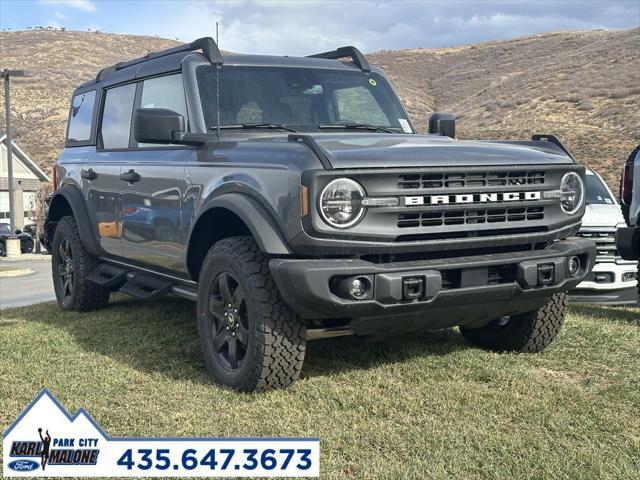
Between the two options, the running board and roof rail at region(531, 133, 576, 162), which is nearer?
the running board

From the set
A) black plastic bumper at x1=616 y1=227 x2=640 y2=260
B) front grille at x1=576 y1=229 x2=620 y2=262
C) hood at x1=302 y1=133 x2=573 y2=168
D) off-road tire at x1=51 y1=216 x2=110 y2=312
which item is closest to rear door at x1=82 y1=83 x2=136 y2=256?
off-road tire at x1=51 y1=216 x2=110 y2=312

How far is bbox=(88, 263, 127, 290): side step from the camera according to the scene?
6508 mm

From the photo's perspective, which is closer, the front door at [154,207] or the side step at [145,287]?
the front door at [154,207]

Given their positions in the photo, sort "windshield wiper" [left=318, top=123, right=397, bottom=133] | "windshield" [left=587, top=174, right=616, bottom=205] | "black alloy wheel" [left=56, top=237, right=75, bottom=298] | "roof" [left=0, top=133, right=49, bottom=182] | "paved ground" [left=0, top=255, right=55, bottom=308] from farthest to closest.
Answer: "roof" [left=0, top=133, right=49, bottom=182], "paved ground" [left=0, top=255, right=55, bottom=308], "windshield" [left=587, top=174, right=616, bottom=205], "black alloy wheel" [left=56, top=237, right=75, bottom=298], "windshield wiper" [left=318, top=123, right=397, bottom=133]

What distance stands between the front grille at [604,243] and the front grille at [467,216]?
3.75 metres

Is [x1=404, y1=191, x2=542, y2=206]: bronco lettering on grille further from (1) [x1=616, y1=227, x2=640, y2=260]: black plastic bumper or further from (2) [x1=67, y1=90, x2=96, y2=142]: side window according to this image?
(2) [x1=67, y1=90, x2=96, y2=142]: side window

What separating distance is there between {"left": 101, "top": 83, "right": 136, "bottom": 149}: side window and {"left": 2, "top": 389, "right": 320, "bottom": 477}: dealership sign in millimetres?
3191

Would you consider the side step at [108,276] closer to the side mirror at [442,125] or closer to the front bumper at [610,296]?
the side mirror at [442,125]

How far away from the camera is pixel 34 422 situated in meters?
3.64

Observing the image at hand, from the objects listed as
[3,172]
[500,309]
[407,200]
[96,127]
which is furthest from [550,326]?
[3,172]

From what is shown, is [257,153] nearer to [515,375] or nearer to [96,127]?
[515,375]

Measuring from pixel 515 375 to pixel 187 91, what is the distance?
9.49ft

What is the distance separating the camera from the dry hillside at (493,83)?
3981 centimetres

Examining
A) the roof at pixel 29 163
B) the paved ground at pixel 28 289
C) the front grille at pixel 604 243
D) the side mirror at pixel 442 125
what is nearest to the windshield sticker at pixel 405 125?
the side mirror at pixel 442 125
